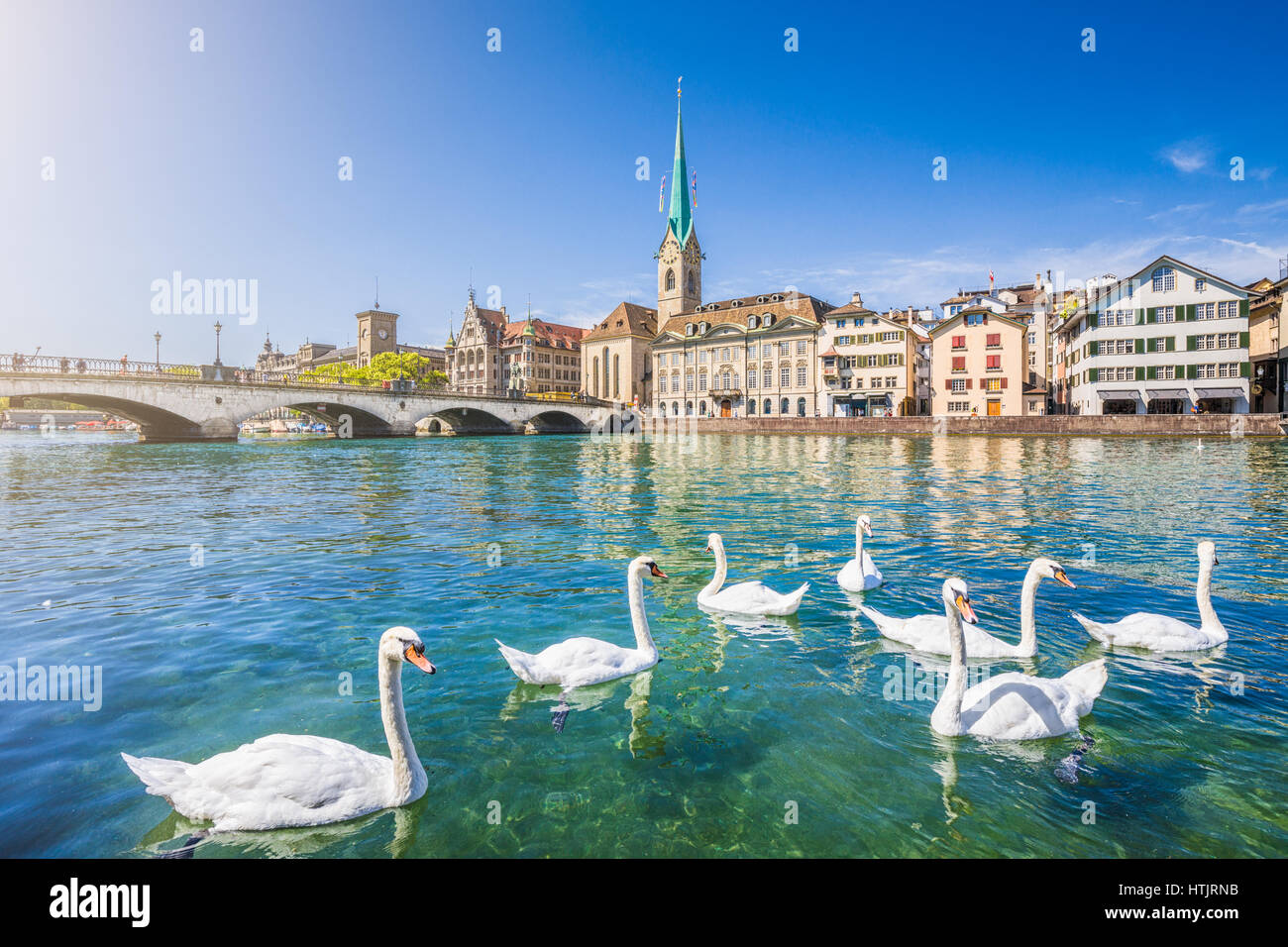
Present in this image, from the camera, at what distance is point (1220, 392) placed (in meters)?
55.4

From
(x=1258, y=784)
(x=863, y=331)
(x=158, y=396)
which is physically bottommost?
(x=1258, y=784)

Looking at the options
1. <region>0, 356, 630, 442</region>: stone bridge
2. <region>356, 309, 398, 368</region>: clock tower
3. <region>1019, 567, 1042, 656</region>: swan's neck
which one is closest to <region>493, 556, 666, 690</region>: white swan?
<region>1019, 567, 1042, 656</region>: swan's neck

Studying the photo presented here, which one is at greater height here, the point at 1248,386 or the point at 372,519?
the point at 1248,386

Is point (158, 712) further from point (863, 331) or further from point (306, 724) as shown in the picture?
point (863, 331)

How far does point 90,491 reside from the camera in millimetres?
23500

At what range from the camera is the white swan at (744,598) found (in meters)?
8.64

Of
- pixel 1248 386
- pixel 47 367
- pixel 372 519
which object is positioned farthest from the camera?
pixel 1248 386

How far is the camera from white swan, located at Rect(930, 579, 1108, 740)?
17.3 feet

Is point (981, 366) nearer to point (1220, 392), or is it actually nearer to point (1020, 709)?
point (1220, 392)

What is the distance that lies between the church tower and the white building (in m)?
67.9

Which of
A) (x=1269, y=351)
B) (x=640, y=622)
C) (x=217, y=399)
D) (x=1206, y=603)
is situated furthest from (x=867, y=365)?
(x=640, y=622)

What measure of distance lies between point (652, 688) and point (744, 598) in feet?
8.74

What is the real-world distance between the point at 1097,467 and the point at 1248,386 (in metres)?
39.8
